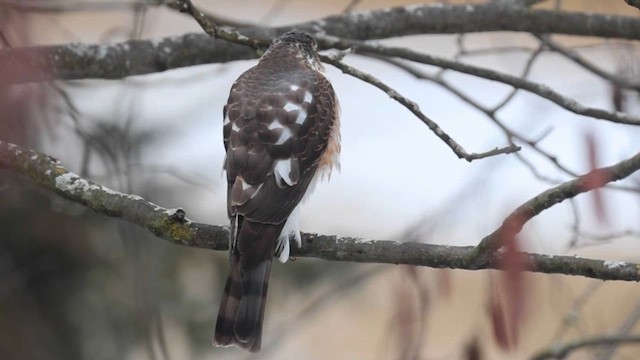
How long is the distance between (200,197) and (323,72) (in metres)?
1.47

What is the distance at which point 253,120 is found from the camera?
2.75 m

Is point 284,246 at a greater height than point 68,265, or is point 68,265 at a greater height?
point 284,246

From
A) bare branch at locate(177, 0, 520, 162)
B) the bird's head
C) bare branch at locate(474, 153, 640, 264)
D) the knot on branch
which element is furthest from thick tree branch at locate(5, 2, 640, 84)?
bare branch at locate(474, 153, 640, 264)

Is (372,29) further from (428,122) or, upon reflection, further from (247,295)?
(247,295)

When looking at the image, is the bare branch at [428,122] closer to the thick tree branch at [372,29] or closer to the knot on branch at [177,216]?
the knot on branch at [177,216]

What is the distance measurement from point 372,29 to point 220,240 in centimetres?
123

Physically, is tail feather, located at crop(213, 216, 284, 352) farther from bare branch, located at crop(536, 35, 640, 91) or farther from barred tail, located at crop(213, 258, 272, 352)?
bare branch, located at crop(536, 35, 640, 91)

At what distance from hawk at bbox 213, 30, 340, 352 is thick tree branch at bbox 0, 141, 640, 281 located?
0.25ft

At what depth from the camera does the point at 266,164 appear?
264 cm

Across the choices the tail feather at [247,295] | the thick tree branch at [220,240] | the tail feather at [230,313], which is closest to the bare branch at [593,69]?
the thick tree branch at [220,240]

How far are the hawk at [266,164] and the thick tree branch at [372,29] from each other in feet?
1.09

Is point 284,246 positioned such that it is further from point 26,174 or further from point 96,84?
point 96,84

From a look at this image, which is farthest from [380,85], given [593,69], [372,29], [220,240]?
[593,69]

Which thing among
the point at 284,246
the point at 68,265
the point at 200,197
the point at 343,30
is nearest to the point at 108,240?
the point at 68,265
